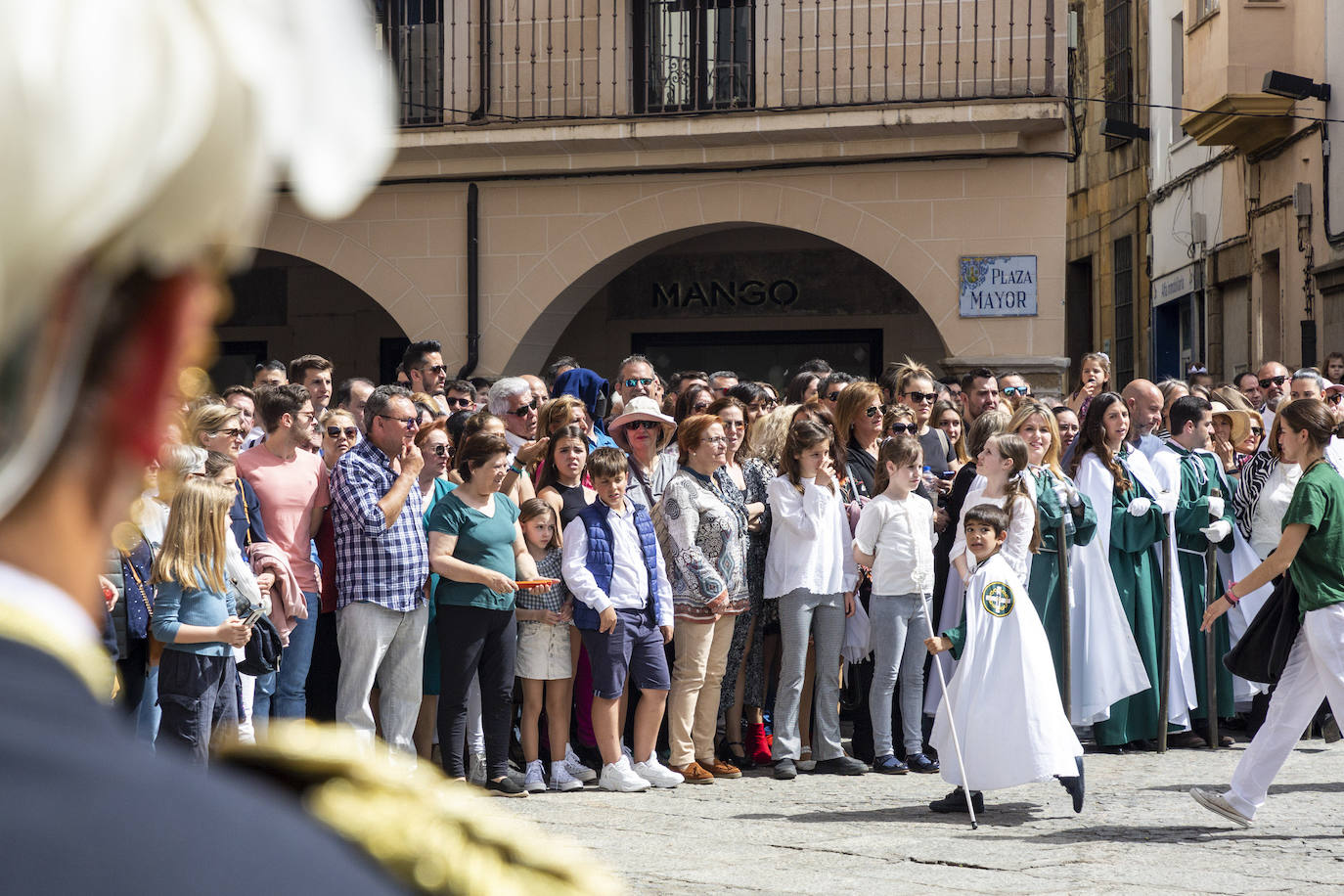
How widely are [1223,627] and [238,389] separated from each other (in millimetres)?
5905

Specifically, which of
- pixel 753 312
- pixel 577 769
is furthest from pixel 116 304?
pixel 753 312

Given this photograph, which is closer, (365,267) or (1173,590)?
(1173,590)

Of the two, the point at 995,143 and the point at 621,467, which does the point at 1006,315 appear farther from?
the point at 621,467

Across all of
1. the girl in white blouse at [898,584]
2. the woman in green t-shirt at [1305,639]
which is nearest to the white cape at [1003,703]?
the woman in green t-shirt at [1305,639]

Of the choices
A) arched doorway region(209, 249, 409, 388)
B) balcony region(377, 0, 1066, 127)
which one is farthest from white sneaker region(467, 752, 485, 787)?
arched doorway region(209, 249, 409, 388)

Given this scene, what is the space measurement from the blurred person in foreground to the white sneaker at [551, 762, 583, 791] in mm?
7609

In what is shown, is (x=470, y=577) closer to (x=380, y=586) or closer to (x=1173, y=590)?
(x=380, y=586)

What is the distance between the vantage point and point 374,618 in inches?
301

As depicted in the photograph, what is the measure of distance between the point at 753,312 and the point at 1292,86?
21.9ft

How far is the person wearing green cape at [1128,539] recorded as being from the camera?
32.1ft

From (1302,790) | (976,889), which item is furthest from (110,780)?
(1302,790)

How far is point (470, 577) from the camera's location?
7.78 m

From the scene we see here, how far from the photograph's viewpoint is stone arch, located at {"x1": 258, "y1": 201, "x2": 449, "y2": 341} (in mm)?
15367

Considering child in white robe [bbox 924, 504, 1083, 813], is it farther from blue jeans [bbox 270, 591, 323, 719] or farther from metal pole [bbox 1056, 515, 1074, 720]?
blue jeans [bbox 270, 591, 323, 719]
